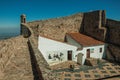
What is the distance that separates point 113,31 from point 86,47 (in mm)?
4954

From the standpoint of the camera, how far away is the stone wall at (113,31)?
2152 centimetres

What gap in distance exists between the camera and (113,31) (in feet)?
72.8

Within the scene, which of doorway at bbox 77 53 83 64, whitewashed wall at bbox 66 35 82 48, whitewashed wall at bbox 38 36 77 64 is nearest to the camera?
whitewashed wall at bbox 38 36 77 64

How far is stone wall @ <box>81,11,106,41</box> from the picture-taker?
2323cm

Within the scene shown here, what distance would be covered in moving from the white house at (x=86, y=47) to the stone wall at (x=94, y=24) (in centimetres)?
141

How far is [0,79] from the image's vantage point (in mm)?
4809

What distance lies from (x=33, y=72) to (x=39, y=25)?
15729 millimetres

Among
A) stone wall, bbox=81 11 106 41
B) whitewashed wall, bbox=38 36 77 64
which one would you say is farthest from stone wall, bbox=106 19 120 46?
whitewashed wall, bbox=38 36 77 64

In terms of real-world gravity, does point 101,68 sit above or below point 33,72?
below

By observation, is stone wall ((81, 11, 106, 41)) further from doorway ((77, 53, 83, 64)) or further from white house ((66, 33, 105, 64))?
doorway ((77, 53, 83, 64))

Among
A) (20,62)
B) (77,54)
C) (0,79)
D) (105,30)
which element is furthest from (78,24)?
(0,79)

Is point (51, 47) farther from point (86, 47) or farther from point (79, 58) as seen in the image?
point (86, 47)

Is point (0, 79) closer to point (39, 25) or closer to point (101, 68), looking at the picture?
point (101, 68)

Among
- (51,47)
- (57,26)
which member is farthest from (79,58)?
(57,26)
